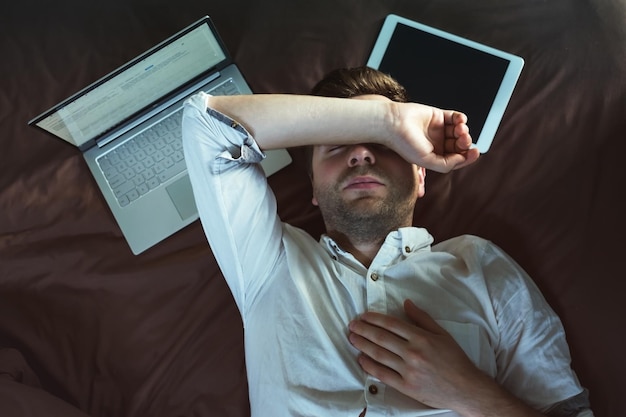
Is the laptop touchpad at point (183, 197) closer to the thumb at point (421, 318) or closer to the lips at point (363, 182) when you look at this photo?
the lips at point (363, 182)

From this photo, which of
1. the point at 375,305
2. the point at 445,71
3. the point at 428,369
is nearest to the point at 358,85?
the point at 445,71

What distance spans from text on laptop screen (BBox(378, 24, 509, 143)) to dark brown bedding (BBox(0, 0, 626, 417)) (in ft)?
0.19

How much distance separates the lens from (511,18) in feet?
4.11

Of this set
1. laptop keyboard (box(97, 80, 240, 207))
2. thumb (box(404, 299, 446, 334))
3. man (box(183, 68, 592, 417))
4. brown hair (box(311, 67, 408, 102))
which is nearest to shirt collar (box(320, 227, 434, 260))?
man (box(183, 68, 592, 417))

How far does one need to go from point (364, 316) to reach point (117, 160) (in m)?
0.67

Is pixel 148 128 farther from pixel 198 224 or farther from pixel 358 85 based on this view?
pixel 358 85

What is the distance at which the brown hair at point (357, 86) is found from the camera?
102 centimetres

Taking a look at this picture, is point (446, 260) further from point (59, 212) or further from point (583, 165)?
point (59, 212)

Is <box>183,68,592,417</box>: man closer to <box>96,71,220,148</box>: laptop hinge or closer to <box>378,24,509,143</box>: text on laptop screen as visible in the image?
<box>378,24,509,143</box>: text on laptop screen

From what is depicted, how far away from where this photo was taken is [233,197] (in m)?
0.88

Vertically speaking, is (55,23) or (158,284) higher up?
(55,23)

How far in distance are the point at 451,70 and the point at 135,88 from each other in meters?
0.70

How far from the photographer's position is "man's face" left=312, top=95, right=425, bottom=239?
0.93 m

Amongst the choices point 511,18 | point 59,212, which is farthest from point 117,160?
point 511,18
